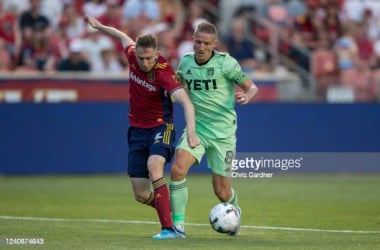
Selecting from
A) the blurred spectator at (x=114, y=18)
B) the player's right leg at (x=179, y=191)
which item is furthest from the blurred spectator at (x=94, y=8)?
the player's right leg at (x=179, y=191)

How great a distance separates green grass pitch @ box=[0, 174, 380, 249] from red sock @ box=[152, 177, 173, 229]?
0.29 metres

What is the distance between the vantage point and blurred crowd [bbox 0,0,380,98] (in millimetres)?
22547

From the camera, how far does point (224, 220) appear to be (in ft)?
38.1

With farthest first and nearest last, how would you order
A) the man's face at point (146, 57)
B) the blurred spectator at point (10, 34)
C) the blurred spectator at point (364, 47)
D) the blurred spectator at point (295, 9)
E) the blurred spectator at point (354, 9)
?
the blurred spectator at point (354, 9) < the blurred spectator at point (295, 9) < the blurred spectator at point (364, 47) < the blurred spectator at point (10, 34) < the man's face at point (146, 57)

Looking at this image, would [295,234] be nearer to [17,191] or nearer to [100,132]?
[17,191]

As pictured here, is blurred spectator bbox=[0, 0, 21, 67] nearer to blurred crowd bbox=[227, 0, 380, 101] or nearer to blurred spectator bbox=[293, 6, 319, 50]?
blurred crowd bbox=[227, 0, 380, 101]

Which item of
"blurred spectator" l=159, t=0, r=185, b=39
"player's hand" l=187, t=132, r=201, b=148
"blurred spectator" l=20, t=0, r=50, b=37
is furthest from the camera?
"blurred spectator" l=159, t=0, r=185, b=39

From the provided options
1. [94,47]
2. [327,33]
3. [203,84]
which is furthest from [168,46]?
[203,84]

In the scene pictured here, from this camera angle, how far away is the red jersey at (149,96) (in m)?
11.9

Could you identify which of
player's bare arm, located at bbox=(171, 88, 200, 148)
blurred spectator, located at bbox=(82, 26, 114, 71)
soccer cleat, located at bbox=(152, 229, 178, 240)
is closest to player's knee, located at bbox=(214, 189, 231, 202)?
soccer cleat, located at bbox=(152, 229, 178, 240)

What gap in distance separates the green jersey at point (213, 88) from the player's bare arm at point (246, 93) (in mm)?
78

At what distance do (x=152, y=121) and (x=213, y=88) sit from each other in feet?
2.56

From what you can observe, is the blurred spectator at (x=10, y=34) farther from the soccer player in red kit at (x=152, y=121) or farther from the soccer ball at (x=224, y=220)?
the soccer ball at (x=224, y=220)

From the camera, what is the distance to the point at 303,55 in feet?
81.2
